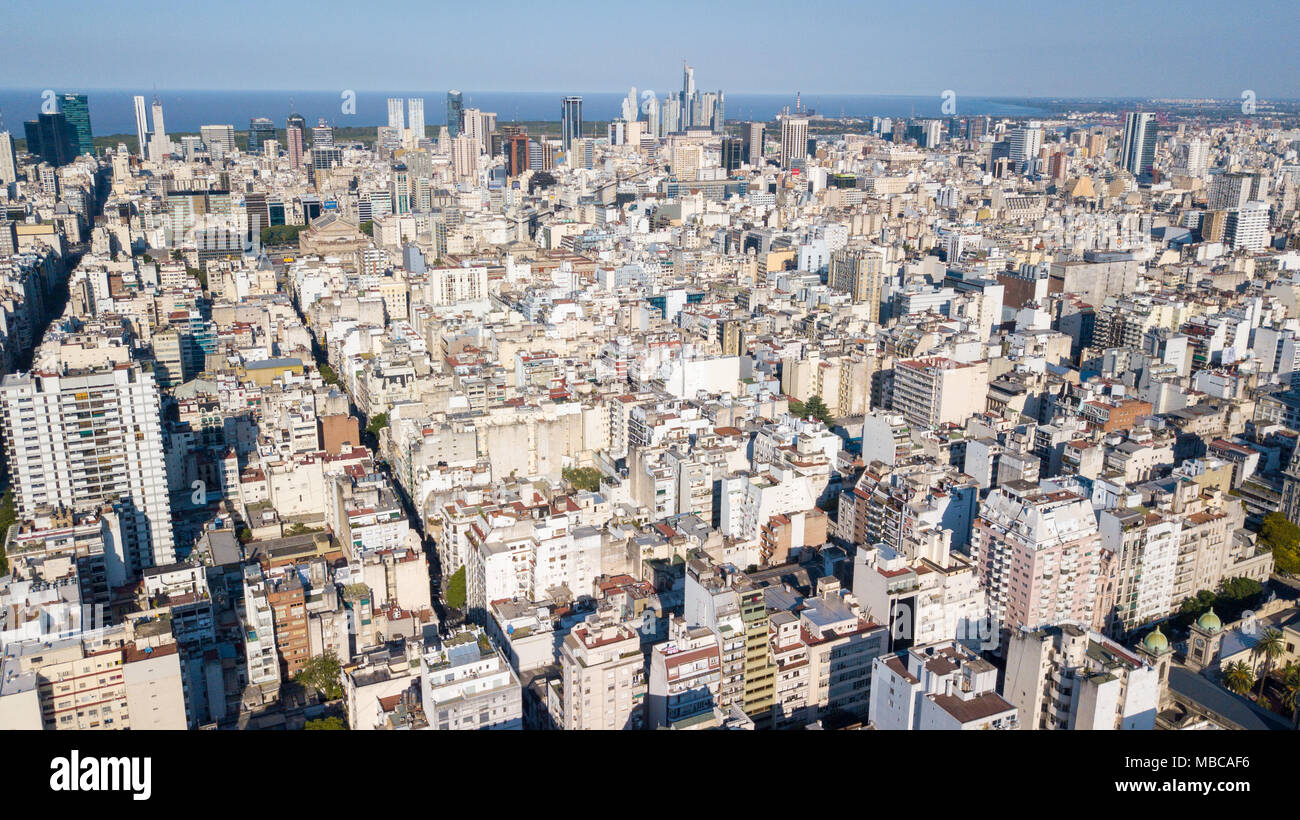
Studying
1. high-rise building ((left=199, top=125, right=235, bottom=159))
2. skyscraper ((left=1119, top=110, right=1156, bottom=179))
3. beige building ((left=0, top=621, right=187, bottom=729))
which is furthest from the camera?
high-rise building ((left=199, top=125, right=235, bottom=159))

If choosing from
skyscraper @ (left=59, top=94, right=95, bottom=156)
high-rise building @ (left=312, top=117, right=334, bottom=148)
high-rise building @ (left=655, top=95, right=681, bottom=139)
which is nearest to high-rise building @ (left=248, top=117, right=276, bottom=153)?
high-rise building @ (left=312, top=117, right=334, bottom=148)

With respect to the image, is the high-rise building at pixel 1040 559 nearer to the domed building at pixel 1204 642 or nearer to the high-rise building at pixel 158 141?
the domed building at pixel 1204 642

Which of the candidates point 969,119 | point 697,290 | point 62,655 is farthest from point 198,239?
point 969,119

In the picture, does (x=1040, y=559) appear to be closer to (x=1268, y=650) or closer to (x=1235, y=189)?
(x=1268, y=650)

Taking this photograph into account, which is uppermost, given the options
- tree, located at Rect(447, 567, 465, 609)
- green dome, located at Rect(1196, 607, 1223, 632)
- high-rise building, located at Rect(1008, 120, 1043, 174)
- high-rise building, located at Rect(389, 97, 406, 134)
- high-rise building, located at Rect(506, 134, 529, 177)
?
high-rise building, located at Rect(389, 97, 406, 134)

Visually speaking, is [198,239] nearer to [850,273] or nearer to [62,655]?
[850,273]

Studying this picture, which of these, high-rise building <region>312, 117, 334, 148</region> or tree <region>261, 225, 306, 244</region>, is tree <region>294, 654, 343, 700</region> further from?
high-rise building <region>312, 117, 334, 148</region>
